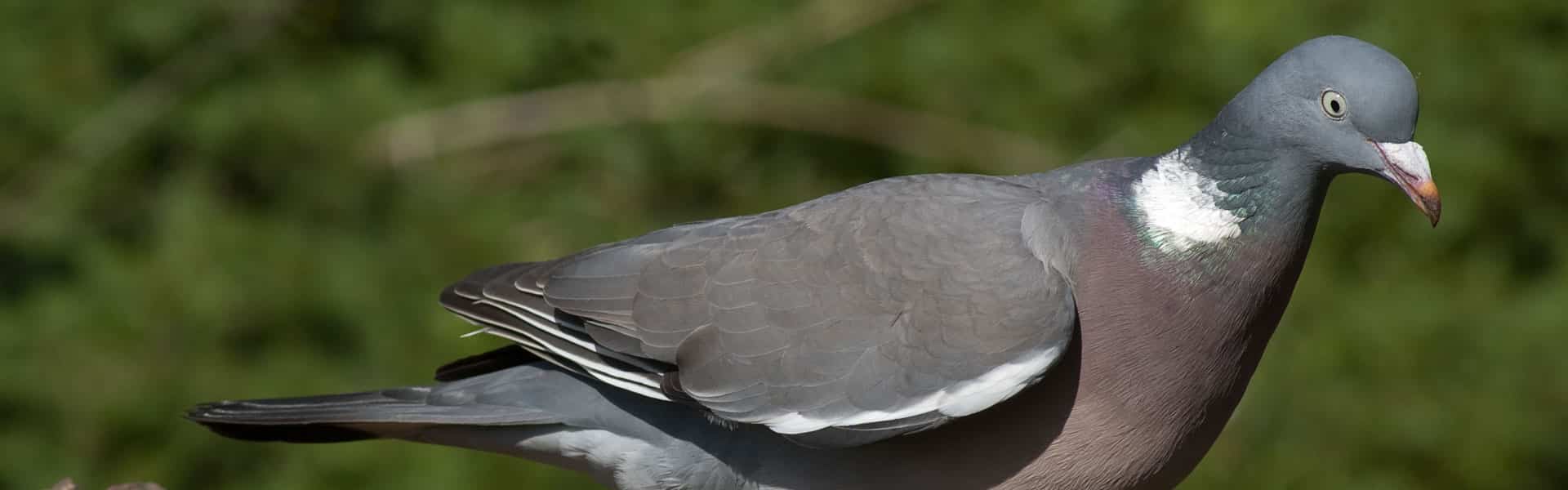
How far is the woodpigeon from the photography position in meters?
2.48

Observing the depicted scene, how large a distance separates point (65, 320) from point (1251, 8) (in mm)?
4033

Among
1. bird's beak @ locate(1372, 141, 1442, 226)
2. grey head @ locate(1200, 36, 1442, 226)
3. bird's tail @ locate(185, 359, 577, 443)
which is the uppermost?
bird's tail @ locate(185, 359, 577, 443)

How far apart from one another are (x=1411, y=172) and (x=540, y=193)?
13.0 feet

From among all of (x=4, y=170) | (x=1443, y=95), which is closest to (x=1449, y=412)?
(x=1443, y=95)

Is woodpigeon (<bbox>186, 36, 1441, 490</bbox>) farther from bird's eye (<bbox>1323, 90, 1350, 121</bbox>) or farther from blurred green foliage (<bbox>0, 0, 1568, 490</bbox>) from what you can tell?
blurred green foliage (<bbox>0, 0, 1568, 490</bbox>)

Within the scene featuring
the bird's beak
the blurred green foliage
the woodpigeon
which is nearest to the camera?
the bird's beak

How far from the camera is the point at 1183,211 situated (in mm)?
2539

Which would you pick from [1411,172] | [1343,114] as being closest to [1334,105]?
[1343,114]

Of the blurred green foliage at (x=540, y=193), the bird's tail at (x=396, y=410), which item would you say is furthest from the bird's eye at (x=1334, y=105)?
the blurred green foliage at (x=540, y=193)

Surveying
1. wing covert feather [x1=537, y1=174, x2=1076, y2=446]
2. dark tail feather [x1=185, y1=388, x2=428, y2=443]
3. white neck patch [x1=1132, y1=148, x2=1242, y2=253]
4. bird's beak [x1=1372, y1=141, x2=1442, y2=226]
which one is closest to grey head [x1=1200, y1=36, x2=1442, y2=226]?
bird's beak [x1=1372, y1=141, x2=1442, y2=226]

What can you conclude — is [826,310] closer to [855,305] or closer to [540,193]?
[855,305]

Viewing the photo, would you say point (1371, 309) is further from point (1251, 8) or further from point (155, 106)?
point (155, 106)

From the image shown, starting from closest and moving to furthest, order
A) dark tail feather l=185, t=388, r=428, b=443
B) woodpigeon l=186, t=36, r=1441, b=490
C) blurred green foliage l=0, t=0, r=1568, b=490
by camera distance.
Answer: woodpigeon l=186, t=36, r=1441, b=490 → dark tail feather l=185, t=388, r=428, b=443 → blurred green foliage l=0, t=0, r=1568, b=490

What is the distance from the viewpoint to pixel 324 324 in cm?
525
